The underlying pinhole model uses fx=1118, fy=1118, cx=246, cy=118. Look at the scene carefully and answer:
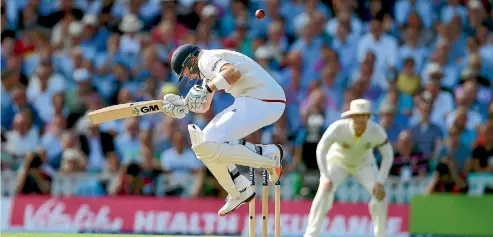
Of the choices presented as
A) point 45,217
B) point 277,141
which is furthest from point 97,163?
point 277,141

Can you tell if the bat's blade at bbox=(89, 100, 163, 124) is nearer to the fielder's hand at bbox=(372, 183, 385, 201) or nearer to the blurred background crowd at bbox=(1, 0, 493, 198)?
the fielder's hand at bbox=(372, 183, 385, 201)

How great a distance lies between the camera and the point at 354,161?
11648 mm

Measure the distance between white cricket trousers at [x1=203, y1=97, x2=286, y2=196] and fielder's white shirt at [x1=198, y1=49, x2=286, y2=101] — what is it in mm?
60

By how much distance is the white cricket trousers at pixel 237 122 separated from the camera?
8.91m

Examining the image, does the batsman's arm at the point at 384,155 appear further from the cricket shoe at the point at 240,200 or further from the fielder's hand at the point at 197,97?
the fielder's hand at the point at 197,97

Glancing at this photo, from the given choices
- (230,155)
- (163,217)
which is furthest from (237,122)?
(163,217)

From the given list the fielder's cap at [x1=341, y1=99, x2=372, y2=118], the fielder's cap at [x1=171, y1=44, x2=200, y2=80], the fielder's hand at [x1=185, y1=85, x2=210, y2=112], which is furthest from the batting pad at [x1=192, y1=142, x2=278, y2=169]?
the fielder's cap at [x1=341, y1=99, x2=372, y2=118]

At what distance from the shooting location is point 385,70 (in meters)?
14.6

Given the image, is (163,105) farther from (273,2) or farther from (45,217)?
(273,2)

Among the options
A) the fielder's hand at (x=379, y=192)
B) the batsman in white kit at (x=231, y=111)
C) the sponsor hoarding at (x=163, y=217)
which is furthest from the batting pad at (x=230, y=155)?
the sponsor hoarding at (x=163, y=217)

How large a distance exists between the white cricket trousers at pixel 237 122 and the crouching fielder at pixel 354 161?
2.16 metres

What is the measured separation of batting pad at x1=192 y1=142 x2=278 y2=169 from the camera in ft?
29.0

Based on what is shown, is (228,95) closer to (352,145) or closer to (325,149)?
(352,145)

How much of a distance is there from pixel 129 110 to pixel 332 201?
3121 mm
